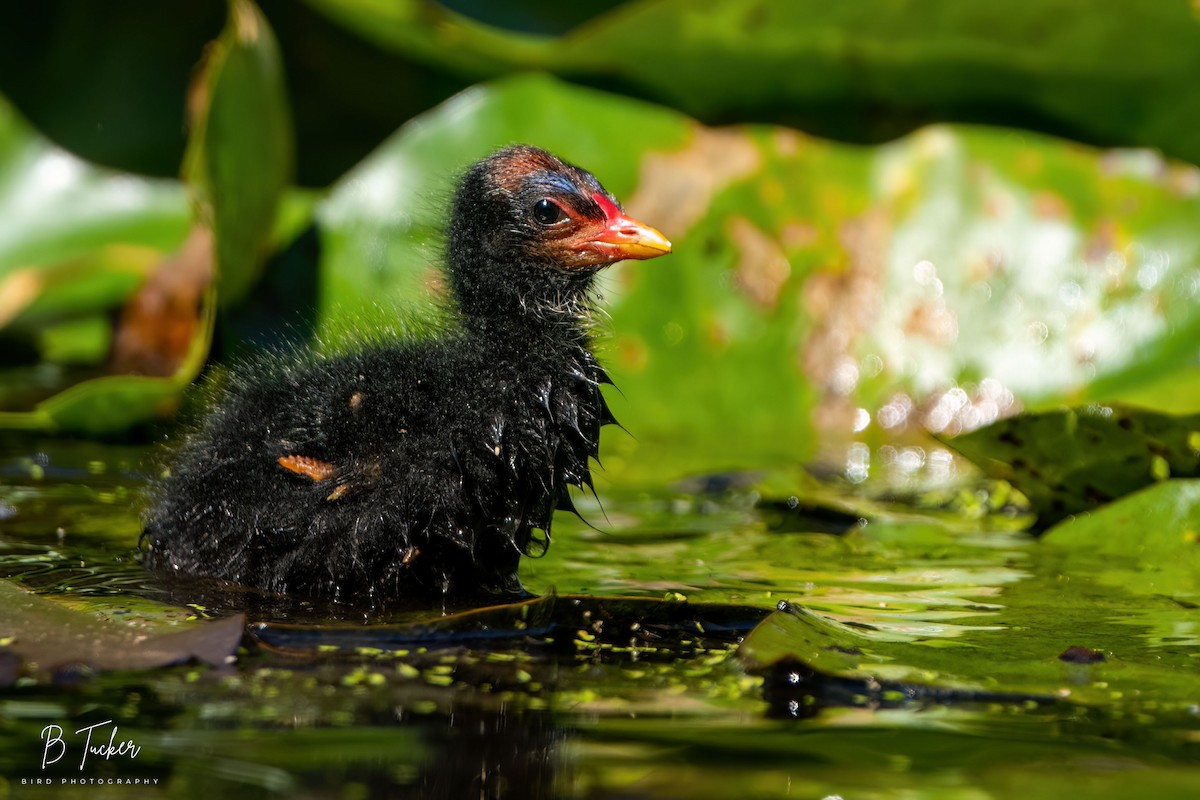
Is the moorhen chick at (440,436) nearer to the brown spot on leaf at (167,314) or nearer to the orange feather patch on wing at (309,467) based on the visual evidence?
the orange feather patch on wing at (309,467)

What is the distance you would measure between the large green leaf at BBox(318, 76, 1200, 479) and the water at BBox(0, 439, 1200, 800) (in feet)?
6.50

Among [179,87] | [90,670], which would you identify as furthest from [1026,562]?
[179,87]

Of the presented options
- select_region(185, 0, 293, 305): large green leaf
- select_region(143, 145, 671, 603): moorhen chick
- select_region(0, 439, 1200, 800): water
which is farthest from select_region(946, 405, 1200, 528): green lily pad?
select_region(185, 0, 293, 305): large green leaf

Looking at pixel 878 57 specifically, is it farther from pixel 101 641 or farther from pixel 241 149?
pixel 101 641

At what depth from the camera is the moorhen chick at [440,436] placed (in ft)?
10.3

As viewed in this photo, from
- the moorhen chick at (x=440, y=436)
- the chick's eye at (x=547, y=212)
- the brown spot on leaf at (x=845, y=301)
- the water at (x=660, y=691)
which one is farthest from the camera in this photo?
the brown spot on leaf at (x=845, y=301)

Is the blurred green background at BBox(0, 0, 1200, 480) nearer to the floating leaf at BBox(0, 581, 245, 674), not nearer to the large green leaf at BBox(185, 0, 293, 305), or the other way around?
the large green leaf at BBox(185, 0, 293, 305)

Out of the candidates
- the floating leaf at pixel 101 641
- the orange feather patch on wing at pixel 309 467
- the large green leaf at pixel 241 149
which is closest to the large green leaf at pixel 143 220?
the large green leaf at pixel 241 149

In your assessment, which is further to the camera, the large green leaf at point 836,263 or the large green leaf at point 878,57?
the large green leaf at point 836,263

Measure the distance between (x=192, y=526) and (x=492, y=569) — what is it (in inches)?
27.4

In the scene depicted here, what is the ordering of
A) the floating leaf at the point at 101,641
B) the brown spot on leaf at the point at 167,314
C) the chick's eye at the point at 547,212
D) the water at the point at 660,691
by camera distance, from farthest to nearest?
the brown spot on leaf at the point at 167,314 → the chick's eye at the point at 547,212 → the floating leaf at the point at 101,641 → the water at the point at 660,691

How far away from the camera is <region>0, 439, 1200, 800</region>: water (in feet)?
6.82

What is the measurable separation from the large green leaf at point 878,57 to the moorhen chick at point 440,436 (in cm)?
214

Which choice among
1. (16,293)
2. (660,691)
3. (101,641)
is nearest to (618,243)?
(660,691)
